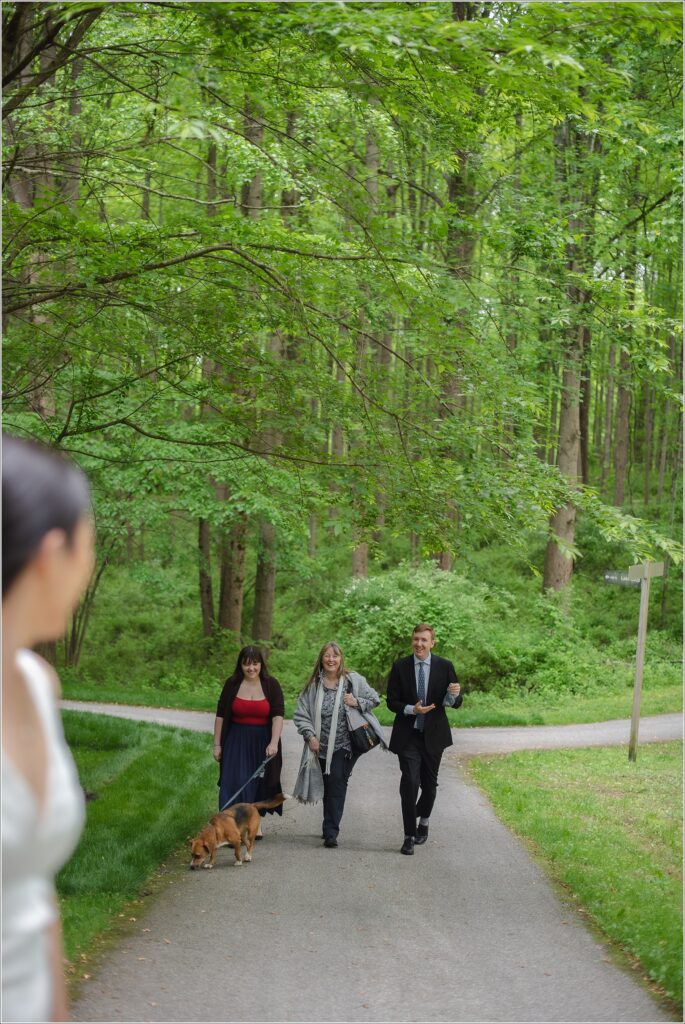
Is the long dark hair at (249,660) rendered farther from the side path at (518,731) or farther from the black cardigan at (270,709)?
the side path at (518,731)

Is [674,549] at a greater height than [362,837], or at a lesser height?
greater

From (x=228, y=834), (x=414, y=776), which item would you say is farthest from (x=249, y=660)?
(x=414, y=776)

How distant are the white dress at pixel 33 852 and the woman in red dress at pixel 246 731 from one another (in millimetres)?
8861

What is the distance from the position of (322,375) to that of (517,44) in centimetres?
433

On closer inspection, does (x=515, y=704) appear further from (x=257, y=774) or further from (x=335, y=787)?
(x=257, y=774)

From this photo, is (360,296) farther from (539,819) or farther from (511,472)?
(539,819)

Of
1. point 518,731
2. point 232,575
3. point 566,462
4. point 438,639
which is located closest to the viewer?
point 518,731

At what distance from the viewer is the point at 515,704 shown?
78.9ft

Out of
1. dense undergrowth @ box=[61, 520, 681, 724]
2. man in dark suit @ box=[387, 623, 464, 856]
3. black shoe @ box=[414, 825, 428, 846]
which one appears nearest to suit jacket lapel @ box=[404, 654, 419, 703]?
man in dark suit @ box=[387, 623, 464, 856]

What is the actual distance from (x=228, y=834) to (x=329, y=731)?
1.55 metres

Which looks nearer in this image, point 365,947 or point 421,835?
point 365,947

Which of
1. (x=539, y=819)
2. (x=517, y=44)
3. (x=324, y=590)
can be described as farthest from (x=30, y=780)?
(x=324, y=590)

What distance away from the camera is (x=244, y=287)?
1005cm

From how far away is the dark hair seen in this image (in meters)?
1.47
